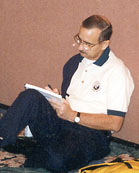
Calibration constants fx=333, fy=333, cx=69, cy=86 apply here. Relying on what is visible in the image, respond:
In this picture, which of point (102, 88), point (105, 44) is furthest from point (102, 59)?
point (102, 88)

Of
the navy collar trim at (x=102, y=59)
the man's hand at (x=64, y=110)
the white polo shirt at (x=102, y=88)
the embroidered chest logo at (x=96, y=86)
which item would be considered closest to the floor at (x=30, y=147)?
the man's hand at (x=64, y=110)

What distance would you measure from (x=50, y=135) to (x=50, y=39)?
4.06 ft

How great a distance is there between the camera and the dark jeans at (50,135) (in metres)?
2.22

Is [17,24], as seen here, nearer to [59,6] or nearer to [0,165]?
[59,6]

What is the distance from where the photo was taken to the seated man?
89.4 inches

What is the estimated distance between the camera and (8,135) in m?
2.18

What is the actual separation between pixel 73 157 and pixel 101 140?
301mm

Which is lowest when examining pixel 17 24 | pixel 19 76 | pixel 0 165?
pixel 0 165

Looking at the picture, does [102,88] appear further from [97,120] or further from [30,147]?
[30,147]

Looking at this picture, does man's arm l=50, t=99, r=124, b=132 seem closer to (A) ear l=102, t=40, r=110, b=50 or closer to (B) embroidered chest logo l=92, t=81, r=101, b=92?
→ (B) embroidered chest logo l=92, t=81, r=101, b=92

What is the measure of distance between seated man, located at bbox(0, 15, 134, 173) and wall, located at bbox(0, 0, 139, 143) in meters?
0.39

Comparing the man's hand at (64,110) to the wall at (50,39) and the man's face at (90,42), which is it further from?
the wall at (50,39)

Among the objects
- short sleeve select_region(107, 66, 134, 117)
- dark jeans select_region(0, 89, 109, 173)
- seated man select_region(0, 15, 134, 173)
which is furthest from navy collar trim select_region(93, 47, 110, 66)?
dark jeans select_region(0, 89, 109, 173)

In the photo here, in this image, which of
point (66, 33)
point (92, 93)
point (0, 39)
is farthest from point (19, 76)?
point (92, 93)
